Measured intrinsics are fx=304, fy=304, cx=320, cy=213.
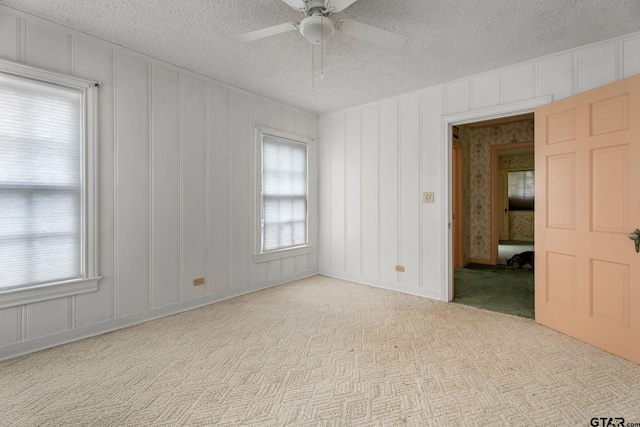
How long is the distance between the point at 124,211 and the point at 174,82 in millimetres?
1465

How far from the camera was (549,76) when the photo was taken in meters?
3.00

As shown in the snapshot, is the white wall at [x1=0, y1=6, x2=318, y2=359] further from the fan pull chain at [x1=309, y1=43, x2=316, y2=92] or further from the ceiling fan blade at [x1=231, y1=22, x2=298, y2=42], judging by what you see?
the ceiling fan blade at [x1=231, y1=22, x2=298, y2=42]

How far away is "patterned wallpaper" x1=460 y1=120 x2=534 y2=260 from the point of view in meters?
5.80

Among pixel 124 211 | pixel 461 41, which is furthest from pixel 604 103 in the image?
pixel 124 211

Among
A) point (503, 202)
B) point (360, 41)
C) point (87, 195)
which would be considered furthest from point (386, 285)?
point (503, 202)

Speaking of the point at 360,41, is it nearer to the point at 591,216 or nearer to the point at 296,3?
the point at 296,3

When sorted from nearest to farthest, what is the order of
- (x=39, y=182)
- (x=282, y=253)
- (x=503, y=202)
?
Answer: (x=39, y=182) < (x=282, y=253) < (x=503, y=202)

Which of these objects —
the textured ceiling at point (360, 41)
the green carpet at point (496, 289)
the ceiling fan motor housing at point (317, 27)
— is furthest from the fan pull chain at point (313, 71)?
the green carpet at point (496, 289)

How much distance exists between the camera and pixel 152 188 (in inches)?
122

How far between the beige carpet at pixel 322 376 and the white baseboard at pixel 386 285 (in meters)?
0.72

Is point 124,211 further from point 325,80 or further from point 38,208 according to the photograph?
point 325,80

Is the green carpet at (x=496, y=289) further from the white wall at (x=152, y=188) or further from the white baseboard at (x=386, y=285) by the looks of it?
the white wall at (x=152, y=188)

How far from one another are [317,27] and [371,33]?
367mm

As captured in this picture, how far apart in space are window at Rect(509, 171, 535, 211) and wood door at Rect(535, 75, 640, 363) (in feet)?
→ 27.9
